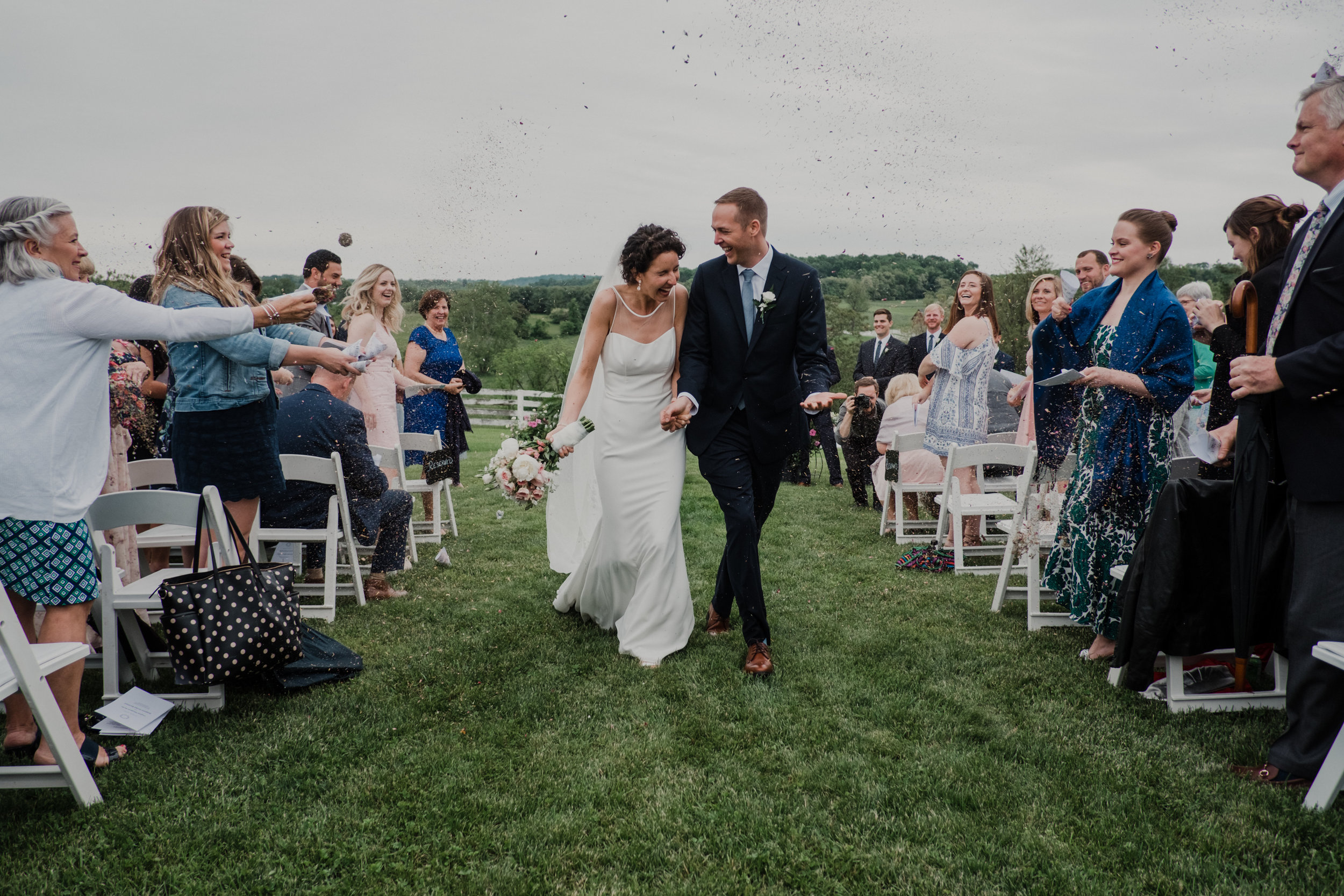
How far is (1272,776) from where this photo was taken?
127 inches

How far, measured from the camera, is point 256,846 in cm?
286

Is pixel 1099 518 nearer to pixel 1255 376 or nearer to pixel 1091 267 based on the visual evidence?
pixel 1255 376

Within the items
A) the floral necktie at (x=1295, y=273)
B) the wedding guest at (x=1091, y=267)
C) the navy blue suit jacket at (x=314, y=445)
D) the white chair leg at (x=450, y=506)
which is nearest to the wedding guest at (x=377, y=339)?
the white chair leg at (x=450, y=506)

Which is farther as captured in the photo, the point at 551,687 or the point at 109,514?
the point at 551,687

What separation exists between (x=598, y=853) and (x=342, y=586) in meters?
4.06

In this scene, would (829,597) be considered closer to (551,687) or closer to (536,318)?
(551,687)

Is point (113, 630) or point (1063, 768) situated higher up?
point (113, 630)

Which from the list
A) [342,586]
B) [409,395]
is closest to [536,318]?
[409,395]

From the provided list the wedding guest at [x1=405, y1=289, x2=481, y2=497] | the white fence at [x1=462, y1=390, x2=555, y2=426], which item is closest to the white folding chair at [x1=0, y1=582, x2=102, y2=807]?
the wedding guest at [x1=405, y1=289, x2=481, y2=497]

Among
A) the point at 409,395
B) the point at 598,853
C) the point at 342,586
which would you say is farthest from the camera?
the point at 409,395

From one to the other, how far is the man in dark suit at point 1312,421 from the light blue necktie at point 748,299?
2280 millimetres

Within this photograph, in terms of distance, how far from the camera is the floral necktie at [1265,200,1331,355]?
3.15m

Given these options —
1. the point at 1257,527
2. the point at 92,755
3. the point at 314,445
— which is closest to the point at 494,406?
the point at 314,445

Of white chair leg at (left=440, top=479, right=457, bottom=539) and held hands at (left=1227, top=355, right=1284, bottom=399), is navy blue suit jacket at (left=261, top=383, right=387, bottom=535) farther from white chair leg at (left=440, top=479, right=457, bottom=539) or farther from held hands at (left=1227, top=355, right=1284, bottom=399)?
held hands at (left=1227, top=355, right=1284, bottom=399)
